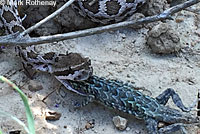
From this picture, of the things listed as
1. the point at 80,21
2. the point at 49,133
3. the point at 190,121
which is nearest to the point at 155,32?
the point at 80,21

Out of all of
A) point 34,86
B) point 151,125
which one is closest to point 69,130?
point 34,86

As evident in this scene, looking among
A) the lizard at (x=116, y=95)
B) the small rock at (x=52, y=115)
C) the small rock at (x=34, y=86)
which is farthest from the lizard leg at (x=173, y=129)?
the small rock at (x=34, y=86)

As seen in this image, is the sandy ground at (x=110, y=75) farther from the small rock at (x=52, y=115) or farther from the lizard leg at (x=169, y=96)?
the lizard leg at (x=169, y=96)

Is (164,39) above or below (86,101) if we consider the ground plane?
above

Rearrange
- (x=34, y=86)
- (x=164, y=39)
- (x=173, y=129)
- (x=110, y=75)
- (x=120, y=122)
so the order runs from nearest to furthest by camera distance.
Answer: (x=173, y=129), (x=120, y=122), (x=34, y=86), (x=110, y=75), (x=164, y=39)

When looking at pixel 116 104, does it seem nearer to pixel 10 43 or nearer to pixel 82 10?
pixel 10 43

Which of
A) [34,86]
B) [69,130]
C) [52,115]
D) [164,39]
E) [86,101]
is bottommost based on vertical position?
[69,130]

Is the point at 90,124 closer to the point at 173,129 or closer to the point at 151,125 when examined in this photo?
the point at 151,125
